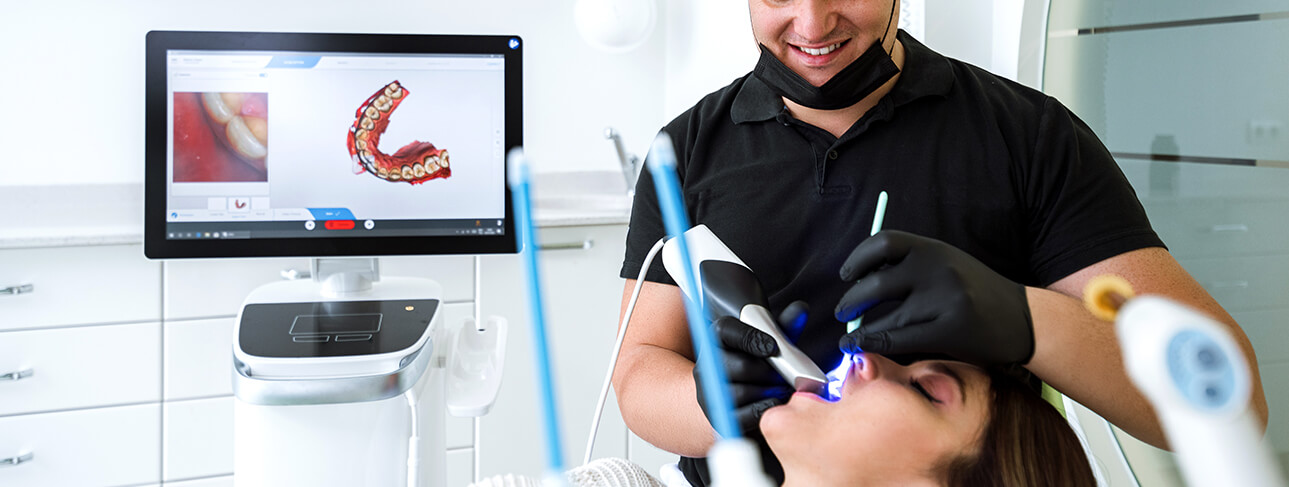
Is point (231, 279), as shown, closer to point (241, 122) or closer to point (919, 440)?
point (241, 122)

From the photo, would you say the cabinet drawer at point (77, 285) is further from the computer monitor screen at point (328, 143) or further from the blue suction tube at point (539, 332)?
the blue suction tube at point (539, 332)

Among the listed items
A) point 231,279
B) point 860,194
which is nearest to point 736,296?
point 860,194

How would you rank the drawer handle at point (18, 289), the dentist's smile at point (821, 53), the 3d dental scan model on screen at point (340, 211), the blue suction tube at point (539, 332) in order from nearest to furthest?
the blue suction tube at point (539, 332), the dentist's smile at point (821, 53), the 3d dental scan model on screen at point (340, 211), the drawer handle at point (18, 289)

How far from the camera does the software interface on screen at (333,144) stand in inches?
56.1

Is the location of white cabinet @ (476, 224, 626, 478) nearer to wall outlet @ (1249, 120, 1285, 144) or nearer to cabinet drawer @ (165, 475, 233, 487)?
cabinet drawer @ (165, 475, 233, 487)

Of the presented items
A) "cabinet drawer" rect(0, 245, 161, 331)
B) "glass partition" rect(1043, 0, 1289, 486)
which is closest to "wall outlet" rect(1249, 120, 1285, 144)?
"glass partition" rect(1043, 0, 1289, 486)

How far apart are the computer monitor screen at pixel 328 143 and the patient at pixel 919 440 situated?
737 millimetres

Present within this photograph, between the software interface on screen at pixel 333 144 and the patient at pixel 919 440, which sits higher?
the software interface on screen at pixel 333 144

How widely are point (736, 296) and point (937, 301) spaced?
0.23 m

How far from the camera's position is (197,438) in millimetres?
2203

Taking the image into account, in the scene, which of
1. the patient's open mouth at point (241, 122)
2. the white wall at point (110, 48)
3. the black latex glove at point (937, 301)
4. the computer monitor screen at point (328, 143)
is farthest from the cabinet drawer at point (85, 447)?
the black latex glove at point (937, 301)

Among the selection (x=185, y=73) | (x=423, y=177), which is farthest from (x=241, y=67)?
(x=423, y=177)

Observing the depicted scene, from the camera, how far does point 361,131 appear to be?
4.95 feet

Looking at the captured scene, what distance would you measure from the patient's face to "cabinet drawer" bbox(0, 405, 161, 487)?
5.98 feet
